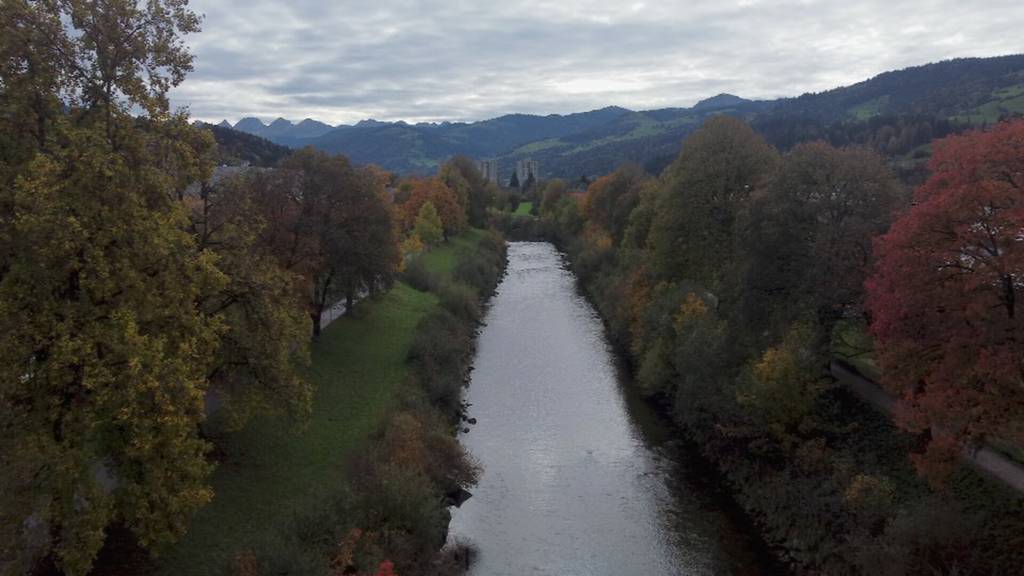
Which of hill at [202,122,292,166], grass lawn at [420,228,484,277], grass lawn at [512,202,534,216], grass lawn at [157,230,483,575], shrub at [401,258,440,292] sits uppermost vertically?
hill at [202,122,292,166]

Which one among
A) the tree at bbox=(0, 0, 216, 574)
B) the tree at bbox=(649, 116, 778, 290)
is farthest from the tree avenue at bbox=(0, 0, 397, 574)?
the tree at bbox=(649, 116, 778, 290)

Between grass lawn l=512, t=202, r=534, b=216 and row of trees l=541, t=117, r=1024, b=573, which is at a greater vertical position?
row of trees l=541, t=117, r=1024, b=573

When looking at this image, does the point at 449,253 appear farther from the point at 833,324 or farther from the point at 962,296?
the point at 962,296

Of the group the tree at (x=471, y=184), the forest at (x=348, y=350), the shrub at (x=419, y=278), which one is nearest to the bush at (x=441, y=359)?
the forest at (x=348, y=350)

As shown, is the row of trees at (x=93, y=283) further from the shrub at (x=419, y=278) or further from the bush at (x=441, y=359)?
the shrub at (x=419, y=278)

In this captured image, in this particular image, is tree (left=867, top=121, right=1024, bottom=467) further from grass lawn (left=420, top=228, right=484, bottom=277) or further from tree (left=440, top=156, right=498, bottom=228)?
tree (left=440, top=156, right=498, bottom=228)

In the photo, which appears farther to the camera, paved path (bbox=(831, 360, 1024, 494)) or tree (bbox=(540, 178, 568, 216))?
tree (bbox=(540, 178, 568, 216))
